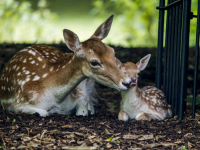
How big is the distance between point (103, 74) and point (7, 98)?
5.84 ft

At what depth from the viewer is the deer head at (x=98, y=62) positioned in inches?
156

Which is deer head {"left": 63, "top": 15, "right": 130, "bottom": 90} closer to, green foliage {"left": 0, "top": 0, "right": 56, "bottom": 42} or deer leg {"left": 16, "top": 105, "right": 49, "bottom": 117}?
deer leg {"left": 16, "top": 105, "right": 49, "bottom": 117}

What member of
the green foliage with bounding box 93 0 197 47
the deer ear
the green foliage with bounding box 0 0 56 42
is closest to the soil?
the deer ear

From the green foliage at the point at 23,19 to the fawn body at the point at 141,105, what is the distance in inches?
294

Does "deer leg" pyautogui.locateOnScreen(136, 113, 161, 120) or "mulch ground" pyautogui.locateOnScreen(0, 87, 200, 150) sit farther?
"deer leg" pyautogui.locateOnScreen(136, 113, 161, 120)

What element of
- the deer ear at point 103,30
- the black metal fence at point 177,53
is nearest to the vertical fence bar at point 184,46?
the black metal fence at point 177,53

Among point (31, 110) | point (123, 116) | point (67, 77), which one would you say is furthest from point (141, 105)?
point (31, 110)

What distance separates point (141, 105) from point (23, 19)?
8.88 m

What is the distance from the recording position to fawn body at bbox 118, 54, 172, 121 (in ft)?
14.9

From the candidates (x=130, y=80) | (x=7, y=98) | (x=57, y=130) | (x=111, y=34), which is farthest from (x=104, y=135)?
(x=111, y=34)

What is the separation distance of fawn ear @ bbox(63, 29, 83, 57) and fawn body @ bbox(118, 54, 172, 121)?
644mm

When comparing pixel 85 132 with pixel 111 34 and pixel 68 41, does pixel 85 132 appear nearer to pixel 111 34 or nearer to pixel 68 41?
pixel 68 41

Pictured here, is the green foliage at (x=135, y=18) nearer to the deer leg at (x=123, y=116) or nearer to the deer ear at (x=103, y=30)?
the deer ear at (x=103, y=30)

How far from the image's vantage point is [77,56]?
4262 mm
